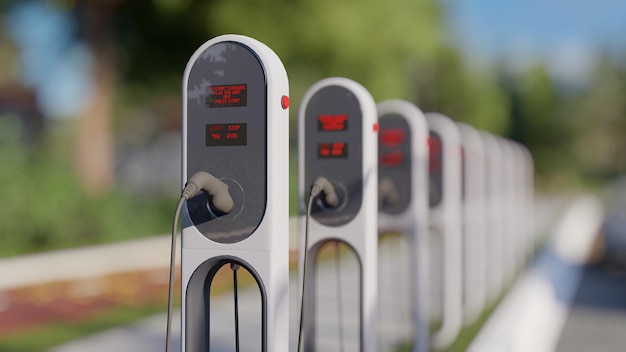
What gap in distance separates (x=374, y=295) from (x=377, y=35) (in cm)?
1143

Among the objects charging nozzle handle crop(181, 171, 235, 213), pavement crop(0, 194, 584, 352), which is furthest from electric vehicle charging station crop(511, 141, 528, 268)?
charging nozzle handle crop(181, 171, 235, 213)

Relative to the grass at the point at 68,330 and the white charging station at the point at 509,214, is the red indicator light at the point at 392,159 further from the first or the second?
the white charging station at the point at 509,214

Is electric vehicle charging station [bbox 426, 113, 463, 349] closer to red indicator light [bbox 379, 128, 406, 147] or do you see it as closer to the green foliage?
red indicator light [bbox 379, 128, 406, 147]

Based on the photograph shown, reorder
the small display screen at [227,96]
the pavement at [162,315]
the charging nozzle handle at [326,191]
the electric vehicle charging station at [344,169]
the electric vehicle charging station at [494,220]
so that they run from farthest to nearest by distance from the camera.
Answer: the electric vehicle charging station at [494,220], the pavement at [162,315], the electric vehicle charging station at [344,169], the charging nozzle handle at [326,191], the small display screen at [227,96]

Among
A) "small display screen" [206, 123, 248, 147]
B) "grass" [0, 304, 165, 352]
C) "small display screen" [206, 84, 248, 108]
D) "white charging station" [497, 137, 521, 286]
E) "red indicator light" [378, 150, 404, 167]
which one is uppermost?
"small display screen" [206, 84, 248, 108]

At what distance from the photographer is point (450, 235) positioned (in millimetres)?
6664

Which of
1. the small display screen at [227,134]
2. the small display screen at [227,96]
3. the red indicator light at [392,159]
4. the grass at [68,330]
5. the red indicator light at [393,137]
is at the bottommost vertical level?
the grass at [68,330]

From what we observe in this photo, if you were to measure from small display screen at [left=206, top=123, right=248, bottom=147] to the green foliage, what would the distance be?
766cm

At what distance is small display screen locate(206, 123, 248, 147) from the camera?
3.23 m

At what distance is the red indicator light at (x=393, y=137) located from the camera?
5.65 meters

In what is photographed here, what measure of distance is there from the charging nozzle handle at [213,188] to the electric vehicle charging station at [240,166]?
0.05 metres

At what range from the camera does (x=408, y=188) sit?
→ 18.2 feet

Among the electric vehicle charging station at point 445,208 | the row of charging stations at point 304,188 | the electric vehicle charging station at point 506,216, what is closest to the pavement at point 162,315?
the row of charging stations at point 304,188

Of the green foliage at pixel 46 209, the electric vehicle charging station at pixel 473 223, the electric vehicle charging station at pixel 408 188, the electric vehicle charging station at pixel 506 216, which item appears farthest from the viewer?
the electric vehicle charging station at pixel 506 216
